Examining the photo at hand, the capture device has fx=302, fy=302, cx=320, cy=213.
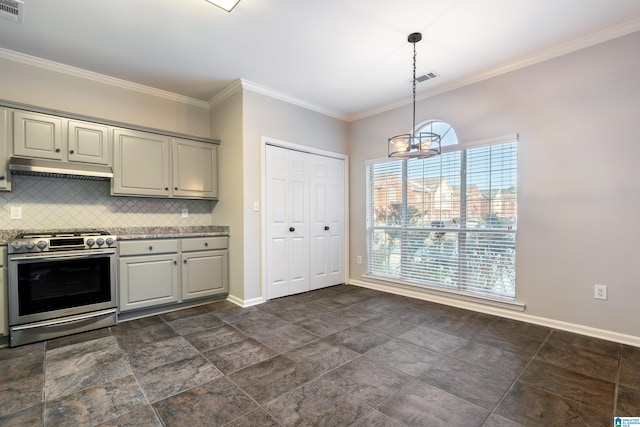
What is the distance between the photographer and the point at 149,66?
3.22 metres

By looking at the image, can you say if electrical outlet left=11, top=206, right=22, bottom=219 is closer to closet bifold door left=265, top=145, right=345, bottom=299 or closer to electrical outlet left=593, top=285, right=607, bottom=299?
closet bifold door left=265, top=145, right=345, bottom=299

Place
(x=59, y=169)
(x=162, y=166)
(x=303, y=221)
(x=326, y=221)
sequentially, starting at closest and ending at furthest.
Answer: (x=59, y=169) < (x=162, y=166) < (x=303, y=221) < (x=326, y=221)

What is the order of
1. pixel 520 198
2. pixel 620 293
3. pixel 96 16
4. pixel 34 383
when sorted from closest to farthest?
pixel 34 383 → pixel 96 16 → pixel 620 293 → pixel 520 198

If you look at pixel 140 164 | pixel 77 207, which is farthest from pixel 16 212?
pixel 140 164

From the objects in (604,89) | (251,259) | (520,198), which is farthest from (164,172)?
(604,89)

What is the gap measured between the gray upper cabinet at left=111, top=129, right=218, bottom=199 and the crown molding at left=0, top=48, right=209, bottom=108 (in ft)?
2.17

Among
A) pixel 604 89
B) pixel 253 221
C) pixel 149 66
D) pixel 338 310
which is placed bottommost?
pixel 338 310

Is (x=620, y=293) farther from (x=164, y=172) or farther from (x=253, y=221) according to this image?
(x=164, y=172)

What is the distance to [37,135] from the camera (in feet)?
9.39

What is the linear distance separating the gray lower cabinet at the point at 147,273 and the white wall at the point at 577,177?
378 centimetres

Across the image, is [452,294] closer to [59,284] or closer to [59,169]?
[59,284]

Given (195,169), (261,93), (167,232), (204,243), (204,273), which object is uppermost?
(261,93)

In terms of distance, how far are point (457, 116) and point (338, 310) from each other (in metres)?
2.72

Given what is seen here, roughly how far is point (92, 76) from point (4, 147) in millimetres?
1187
